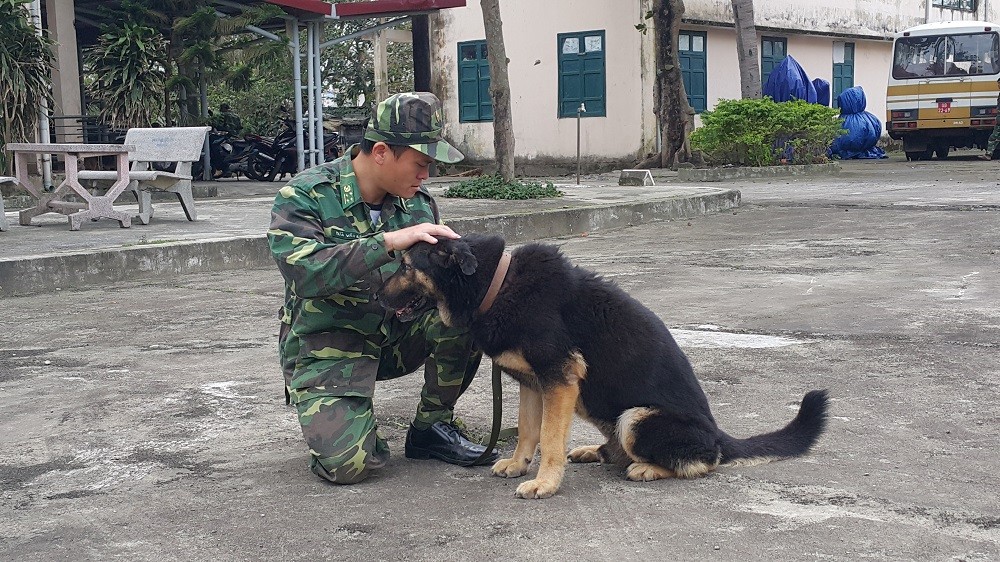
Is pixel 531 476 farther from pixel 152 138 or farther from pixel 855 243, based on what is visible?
pixel 152 138

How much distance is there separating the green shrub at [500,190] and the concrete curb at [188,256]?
1414 mm

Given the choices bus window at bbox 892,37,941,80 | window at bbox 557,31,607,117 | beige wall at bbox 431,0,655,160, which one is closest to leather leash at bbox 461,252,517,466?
beige wall at bbox 431,0,655,160

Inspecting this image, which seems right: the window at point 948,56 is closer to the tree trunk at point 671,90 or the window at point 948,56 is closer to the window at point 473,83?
the tree trunk at point 671,90

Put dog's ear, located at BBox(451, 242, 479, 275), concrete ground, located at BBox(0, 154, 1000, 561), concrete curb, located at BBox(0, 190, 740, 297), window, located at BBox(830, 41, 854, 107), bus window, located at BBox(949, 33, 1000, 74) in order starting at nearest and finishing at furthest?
concrete ground, located at BBox(0, 154, 1000, 561)
dog's ear, located at BBox(451, 242, 479, 275)
concrete curb, located at BBox(0, 190, 740, 297)
bus window, located at BBox(949, 33, 1000, 74)
window, located at BBox(830, 41, 854, 107)

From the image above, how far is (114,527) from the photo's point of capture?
3.18 m

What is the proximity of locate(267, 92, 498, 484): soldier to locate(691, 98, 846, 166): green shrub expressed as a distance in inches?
641

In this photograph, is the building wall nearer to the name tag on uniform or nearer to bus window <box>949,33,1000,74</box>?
bus window <box>949,33,1000,74</box>

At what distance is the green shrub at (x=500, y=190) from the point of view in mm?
13055

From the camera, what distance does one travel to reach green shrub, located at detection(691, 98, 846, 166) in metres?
19.4

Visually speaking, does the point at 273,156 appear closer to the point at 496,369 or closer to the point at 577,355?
the point at 496,369

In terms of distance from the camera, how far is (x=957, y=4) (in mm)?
34875

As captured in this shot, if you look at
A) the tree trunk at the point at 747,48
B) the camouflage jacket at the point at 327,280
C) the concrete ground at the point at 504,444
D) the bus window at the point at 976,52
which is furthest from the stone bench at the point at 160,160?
the bus window at the point at 976,52

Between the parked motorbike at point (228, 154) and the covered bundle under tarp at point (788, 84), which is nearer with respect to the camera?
the parked motorbike at point (228, 154)

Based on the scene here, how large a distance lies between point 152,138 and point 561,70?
13.6 meters
